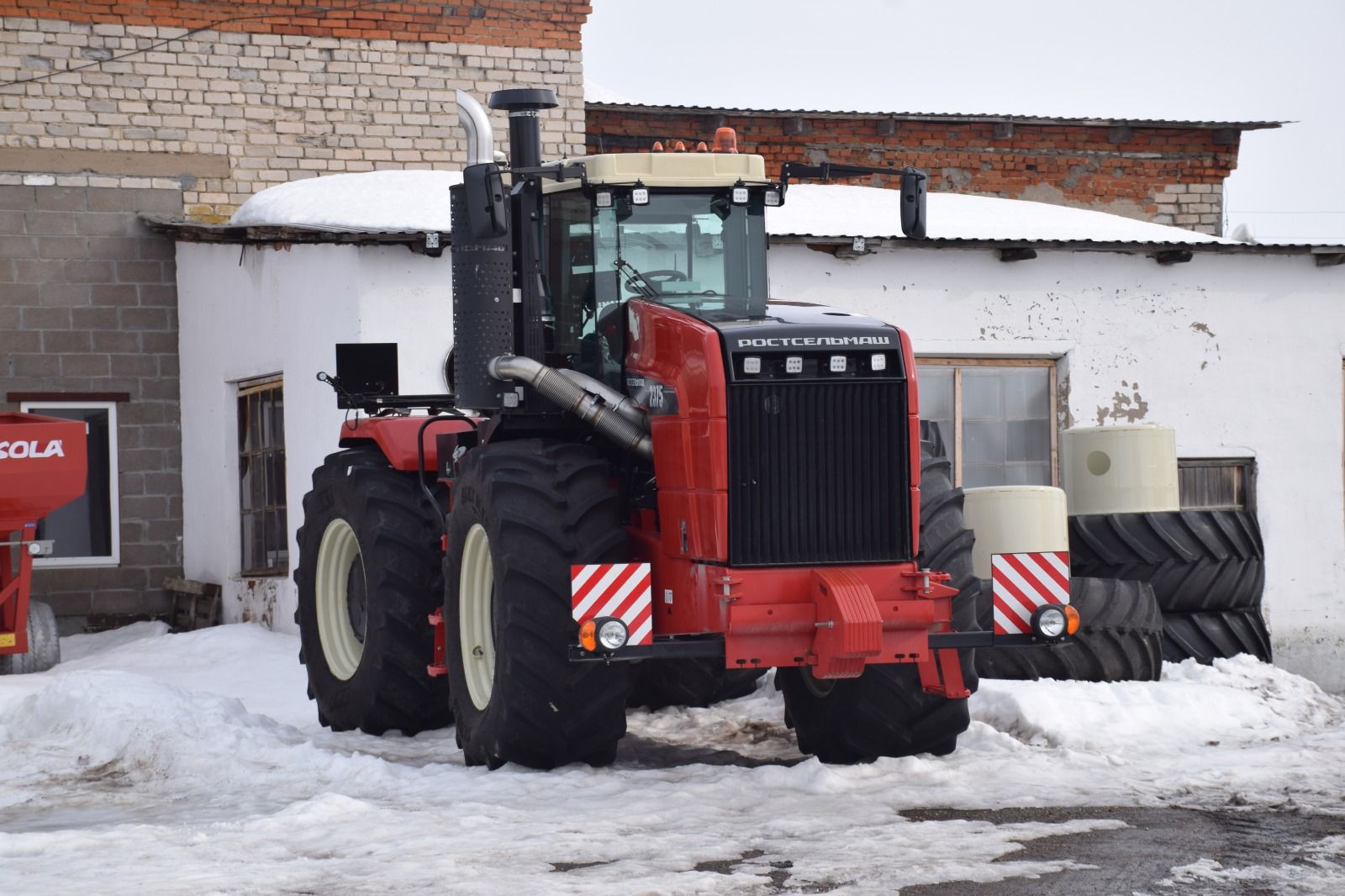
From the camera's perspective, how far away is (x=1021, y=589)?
746 centimetres

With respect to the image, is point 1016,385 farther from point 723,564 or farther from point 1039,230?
point 723,564

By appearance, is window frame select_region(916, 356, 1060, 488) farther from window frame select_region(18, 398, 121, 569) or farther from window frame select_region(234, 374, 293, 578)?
window frame select_region(18, 398, 121, 569)

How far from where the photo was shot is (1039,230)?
655 inches

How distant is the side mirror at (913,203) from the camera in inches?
321

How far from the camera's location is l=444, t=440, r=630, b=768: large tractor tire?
7.25m

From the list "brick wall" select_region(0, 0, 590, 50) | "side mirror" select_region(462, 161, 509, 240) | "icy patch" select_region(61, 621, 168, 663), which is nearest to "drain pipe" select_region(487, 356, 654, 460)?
"side mirror" select_region(462, 161, 509, 240)

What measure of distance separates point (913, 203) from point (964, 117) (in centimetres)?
1445

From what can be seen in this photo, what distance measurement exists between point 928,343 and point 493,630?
640 centimetres

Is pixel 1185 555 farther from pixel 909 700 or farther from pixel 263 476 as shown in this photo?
pixel 263 476

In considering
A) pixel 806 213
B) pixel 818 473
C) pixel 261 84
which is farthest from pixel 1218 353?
pixel 261 84

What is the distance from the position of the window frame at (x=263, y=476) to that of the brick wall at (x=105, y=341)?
1179 millimetres

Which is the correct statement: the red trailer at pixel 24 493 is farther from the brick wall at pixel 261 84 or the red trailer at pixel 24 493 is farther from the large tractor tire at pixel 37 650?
the brick wall at pixel 261 84

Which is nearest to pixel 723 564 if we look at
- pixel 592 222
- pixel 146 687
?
pixel 592 222

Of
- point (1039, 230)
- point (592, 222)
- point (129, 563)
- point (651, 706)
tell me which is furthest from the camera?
point (1039, 230)
